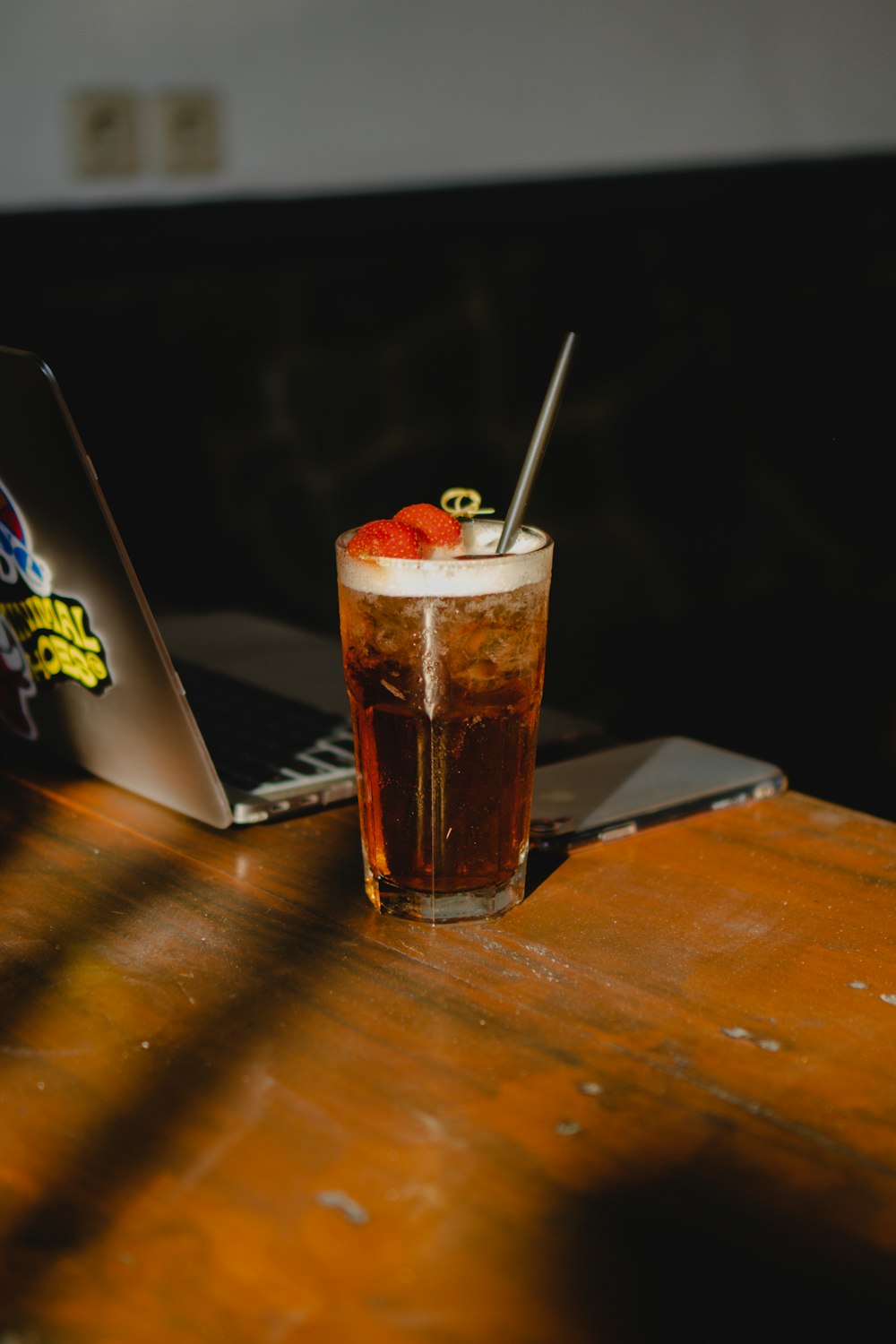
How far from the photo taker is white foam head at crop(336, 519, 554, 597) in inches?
26.1

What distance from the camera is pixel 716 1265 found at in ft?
1.46

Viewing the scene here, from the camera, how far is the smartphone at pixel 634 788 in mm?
792

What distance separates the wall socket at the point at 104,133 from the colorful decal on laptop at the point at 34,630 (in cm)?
217

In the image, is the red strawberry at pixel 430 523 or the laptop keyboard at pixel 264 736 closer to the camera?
the red strawberry at pixel 430 523

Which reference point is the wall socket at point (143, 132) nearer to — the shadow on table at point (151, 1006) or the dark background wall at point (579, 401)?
the dark background wall at point (579, 401)

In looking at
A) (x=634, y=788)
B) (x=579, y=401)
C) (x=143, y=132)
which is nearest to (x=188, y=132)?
(x=143, y=132)

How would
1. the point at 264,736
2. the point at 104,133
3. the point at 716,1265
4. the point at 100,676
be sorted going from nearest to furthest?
the point at 716,1265 → the point at 100,676 → the point at 264,736 → the point at 104,133

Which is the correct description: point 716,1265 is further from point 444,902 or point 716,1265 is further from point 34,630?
point 34,630

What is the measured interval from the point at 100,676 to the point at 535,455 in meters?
0.30

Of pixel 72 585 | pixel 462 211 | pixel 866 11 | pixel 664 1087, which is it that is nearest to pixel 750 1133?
pixel 664 1087

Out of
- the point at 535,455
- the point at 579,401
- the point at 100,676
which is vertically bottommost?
the point at 579,401

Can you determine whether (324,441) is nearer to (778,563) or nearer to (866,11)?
(778,563)

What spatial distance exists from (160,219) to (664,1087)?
2.64 m

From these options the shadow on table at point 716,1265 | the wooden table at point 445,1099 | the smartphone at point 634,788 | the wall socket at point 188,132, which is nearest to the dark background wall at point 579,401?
the wall socket at point 188,132
